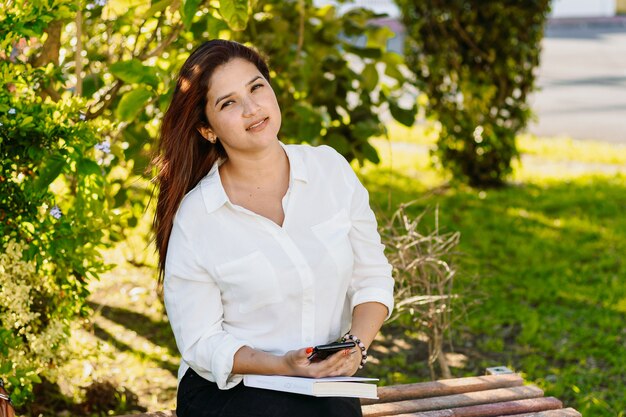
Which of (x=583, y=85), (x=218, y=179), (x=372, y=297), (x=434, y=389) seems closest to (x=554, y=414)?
(x=434, y=389)

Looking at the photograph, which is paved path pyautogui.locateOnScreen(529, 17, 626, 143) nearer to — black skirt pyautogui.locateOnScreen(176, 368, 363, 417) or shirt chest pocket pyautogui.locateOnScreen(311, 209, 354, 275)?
shirt chest pocket pyautogui.locateOnScreen(311, 209, 354, 275)

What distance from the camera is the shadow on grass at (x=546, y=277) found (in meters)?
4.21

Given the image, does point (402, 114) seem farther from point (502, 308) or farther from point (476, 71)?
point (476, 71)

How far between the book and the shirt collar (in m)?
0.49

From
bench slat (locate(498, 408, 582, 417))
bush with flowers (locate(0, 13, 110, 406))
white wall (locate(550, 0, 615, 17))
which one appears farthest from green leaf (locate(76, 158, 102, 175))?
white wall (locate(550, 0, 615, 17))

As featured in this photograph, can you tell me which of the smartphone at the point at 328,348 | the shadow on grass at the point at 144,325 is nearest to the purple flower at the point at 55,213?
the smartphone at the point at 328,348

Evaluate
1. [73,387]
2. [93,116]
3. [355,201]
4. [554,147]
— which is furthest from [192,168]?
[554,147]

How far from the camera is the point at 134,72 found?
3291 mm

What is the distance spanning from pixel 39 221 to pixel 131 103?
0.53 m

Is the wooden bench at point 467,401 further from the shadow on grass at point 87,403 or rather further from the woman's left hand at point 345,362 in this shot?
the shadow on grass at point 87,403

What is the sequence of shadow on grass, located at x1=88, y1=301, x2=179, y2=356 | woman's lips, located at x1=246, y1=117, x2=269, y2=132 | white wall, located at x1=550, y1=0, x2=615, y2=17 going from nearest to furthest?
woman's lips, located at x1=246, y1=117, x2=269, y2=132
shadow on grass, located at x1=88, y1=301, x2=179, y2=356
white wall, located at x1=550, y1=0, x2=615, y2=17

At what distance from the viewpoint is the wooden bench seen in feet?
9.11

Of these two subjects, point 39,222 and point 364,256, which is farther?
point 39,222

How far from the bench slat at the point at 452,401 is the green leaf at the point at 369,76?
191 centimetres
